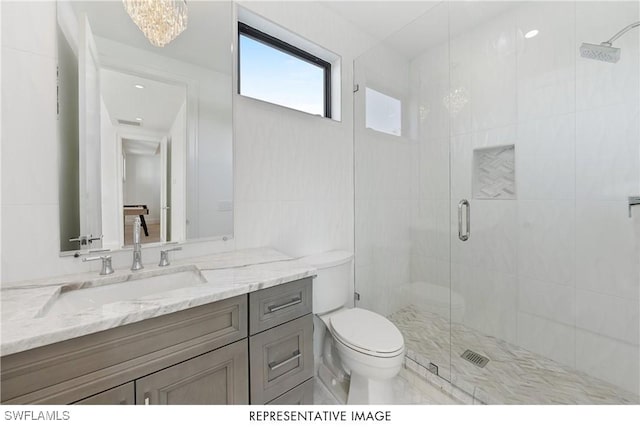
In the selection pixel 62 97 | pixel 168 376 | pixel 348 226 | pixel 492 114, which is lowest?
pixel 168 376

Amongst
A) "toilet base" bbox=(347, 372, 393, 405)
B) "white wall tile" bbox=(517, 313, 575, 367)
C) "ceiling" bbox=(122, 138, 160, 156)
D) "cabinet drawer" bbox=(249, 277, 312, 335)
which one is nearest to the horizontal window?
"ceiling" bbox=(122, 138, 160, 156)

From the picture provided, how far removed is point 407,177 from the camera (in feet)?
6.54

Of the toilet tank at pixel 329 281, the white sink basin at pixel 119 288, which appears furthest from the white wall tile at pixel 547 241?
the white sink basin at pixel 119 288

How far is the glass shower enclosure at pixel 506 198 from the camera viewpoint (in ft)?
4.52

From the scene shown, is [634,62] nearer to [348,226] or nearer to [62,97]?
[348,226]

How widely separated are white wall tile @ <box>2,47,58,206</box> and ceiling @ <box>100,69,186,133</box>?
17 centimetres

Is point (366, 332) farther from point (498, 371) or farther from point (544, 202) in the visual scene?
point (544, 202)

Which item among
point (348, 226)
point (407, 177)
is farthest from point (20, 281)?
point (407, 177)

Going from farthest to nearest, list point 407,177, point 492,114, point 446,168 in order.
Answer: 1. point 407,177
2. point 446,168
3. point 492,114

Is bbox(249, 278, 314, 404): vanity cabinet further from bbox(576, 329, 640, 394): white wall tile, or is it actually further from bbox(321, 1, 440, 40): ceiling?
bbox(321, 1, 440, 40): ceiling

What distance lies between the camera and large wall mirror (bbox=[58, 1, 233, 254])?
3.28 ft

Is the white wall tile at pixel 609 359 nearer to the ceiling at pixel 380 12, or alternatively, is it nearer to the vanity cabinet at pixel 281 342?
the vanity cabinet at pixel 281 342

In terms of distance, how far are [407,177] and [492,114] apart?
683 mm

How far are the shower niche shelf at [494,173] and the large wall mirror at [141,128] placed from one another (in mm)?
1688
